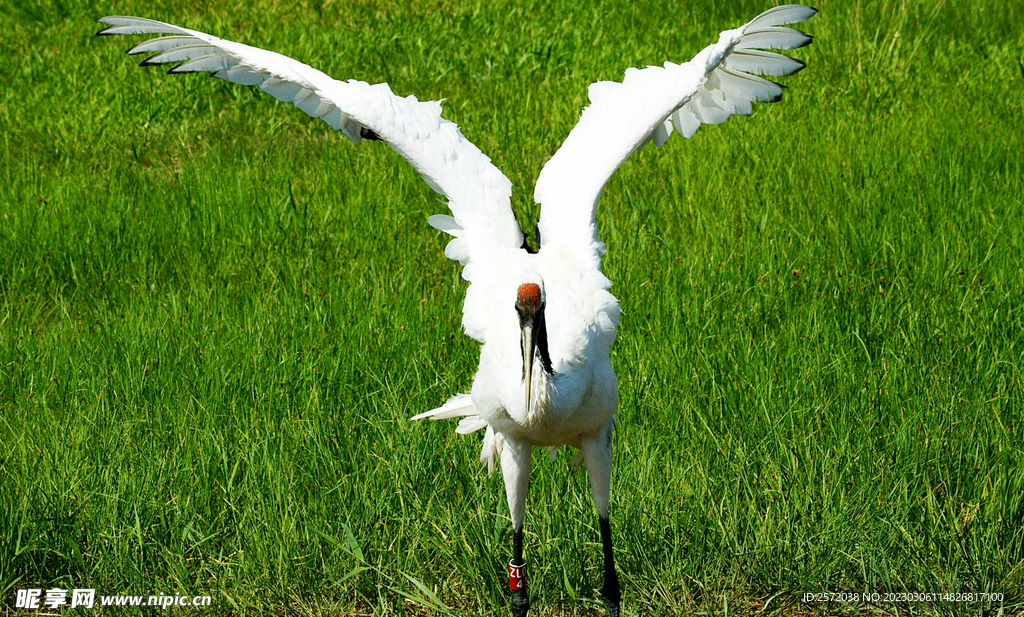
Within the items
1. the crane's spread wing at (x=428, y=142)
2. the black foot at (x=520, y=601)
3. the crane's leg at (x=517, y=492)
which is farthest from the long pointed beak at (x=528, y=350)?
the black foot at (x=520, y=601)

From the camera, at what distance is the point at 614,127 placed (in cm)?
422

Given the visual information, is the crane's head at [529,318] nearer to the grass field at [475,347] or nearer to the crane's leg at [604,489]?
the crane's leg at [604,489]

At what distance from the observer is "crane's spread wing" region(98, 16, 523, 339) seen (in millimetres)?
4059

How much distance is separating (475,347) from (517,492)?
4.82 feet

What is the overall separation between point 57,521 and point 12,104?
17.4 feet

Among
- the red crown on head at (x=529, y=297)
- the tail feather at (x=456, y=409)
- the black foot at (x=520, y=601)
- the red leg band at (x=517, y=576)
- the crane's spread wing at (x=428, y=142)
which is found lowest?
the black foot at (x=520, y=601)

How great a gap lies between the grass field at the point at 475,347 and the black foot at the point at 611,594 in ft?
0.44

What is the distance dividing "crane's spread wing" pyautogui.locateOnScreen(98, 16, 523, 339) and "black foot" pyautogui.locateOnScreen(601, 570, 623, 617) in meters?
1.16

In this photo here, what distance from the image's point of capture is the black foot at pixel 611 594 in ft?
12.4

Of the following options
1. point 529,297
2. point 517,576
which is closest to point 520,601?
point 517,576

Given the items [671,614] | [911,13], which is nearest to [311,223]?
[671,614]

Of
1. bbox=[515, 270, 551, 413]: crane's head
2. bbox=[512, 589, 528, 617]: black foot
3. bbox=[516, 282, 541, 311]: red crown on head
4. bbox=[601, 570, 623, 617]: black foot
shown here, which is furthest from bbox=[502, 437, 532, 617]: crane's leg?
bbox=[516, 282, 541, 311]: red crown on head

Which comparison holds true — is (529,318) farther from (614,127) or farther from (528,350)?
(614,127)

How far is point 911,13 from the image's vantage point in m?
8.99
